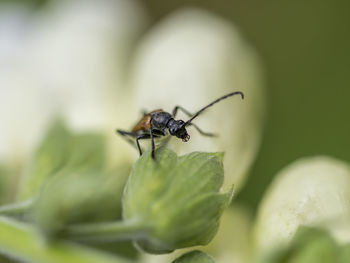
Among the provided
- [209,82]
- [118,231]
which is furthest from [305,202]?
[209,82]

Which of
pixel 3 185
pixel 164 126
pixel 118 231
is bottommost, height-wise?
pixel 3 185

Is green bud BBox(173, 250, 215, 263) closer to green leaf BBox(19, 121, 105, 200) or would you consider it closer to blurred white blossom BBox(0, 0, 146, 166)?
green leaf BBox(19, 121, 105, 200)

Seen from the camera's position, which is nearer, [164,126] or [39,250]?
[39,250]

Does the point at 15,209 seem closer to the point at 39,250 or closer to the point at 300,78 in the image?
the point at 39,250

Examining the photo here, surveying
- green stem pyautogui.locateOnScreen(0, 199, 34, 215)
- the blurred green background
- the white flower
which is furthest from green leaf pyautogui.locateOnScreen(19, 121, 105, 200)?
the blurred green background

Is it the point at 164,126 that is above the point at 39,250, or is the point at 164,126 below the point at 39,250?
above

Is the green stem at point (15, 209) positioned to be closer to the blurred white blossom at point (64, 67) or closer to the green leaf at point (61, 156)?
the green leaf at point (61, 156)

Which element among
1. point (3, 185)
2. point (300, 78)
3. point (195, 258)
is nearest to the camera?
point (195, 258)
